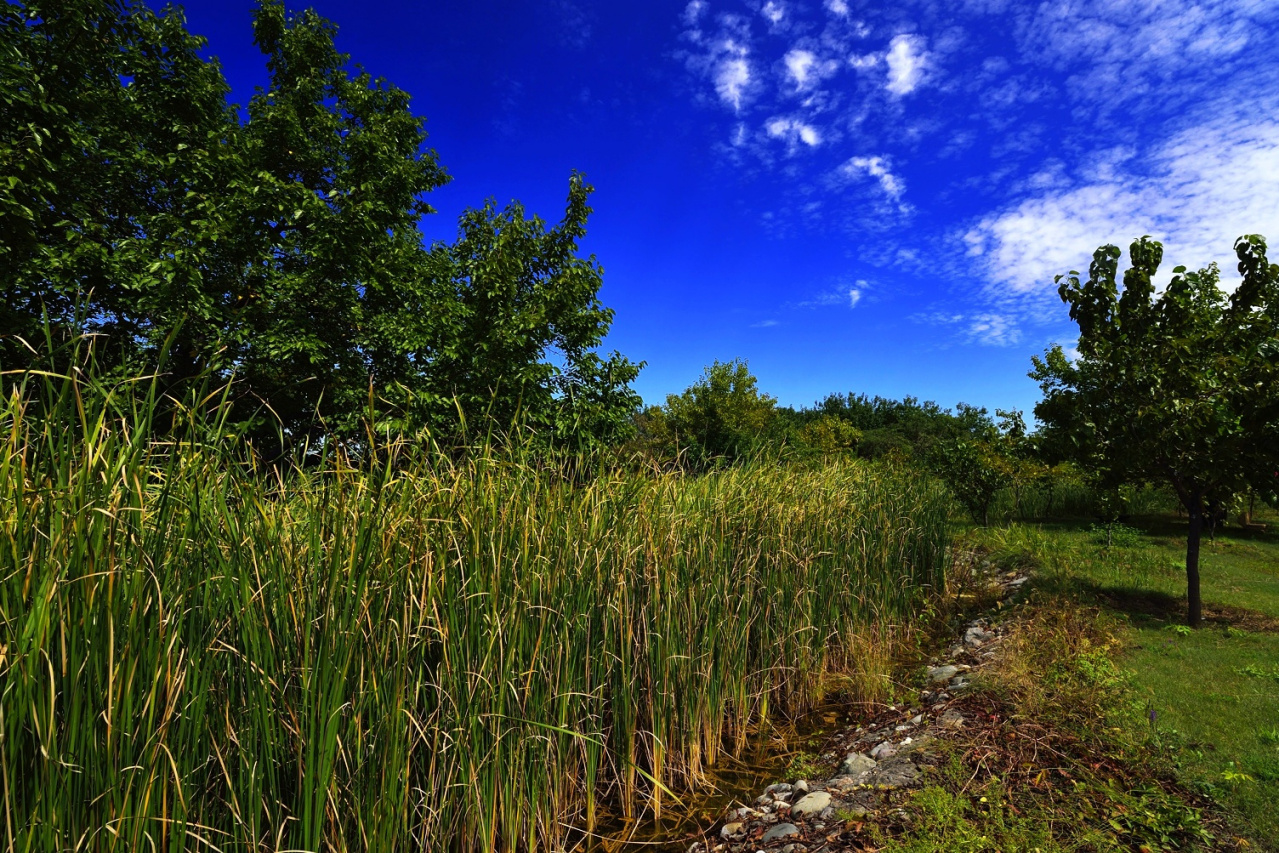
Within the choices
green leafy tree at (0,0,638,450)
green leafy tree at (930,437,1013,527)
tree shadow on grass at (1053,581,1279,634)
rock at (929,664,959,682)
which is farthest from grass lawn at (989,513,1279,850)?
green leafy tree at (0,0,638,450)

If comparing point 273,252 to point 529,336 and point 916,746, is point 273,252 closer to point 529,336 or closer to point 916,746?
point 529,336

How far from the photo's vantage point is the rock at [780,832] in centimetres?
288

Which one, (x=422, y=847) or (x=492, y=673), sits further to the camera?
(x=492, y=673)

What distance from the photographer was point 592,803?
288 centimetres

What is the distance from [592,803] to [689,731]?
89 cm

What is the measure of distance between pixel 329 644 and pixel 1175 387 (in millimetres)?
7738

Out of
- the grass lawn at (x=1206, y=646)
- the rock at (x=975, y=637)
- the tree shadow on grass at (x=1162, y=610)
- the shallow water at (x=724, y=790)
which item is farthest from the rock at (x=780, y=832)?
the tree shadow on grass at (x=1162, y=610)

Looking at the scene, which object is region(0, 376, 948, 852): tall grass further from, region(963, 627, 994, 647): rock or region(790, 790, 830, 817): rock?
region(963, 627, 994, 647): rock

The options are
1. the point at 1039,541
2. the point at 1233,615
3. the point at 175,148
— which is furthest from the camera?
the point at 175,148

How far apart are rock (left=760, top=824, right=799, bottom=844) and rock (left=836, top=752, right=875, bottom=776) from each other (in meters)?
0.65

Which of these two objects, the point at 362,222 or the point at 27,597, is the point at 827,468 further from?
the point at 362,222

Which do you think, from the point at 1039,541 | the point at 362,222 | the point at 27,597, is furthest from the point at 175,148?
the point at 1039,541

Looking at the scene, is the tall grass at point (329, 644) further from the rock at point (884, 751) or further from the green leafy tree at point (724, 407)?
the green leafy tree at point (724, 407)

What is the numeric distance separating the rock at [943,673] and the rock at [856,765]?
5.47 ft
